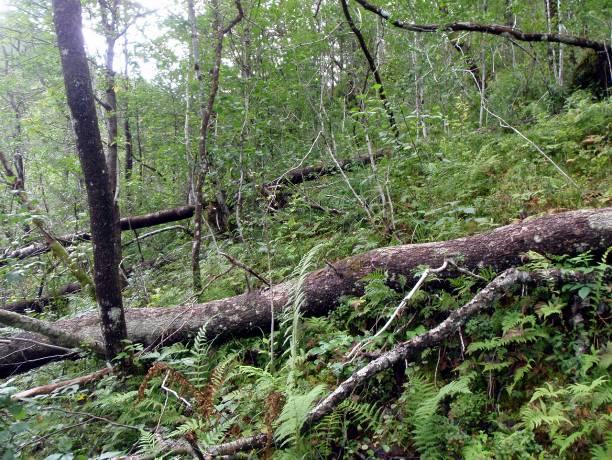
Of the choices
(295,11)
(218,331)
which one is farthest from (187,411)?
(295,11)

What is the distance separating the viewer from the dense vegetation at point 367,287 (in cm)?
235

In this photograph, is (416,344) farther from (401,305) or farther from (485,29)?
(485,29)

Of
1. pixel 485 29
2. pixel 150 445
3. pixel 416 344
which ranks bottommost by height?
pixel 150 445

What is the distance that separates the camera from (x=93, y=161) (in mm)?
3592

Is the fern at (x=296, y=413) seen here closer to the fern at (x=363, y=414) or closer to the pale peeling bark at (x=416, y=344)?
the pale peeling bark at (x=416, y=344)

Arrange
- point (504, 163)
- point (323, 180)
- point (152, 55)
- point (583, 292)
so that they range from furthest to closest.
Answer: point (152, 55), point (323, 180), point (504, 163), point (583, 292)

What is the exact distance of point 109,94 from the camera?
7.78 m

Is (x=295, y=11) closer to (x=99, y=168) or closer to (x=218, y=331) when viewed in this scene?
(x=99, y=168)

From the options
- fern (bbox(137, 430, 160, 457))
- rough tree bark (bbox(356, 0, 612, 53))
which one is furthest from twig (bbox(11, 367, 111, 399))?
rough tree bark (bbox(356, 0, 612, 53))

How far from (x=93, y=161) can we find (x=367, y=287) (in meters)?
2.76

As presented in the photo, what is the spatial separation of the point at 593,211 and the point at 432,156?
308 centimetres

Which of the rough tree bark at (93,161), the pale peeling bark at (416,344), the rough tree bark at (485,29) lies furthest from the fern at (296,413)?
the rough tree bark at (485,29)

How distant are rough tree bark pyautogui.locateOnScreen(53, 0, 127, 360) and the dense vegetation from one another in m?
0.49

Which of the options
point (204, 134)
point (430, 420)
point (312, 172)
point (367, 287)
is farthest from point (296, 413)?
point (312, 172)
